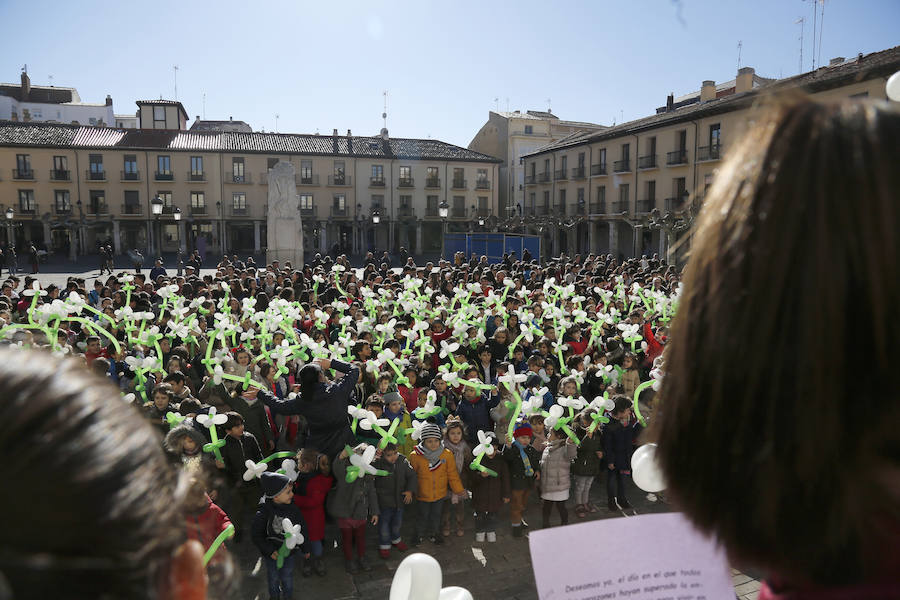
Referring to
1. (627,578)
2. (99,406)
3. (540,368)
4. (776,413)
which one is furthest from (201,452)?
(776,413)

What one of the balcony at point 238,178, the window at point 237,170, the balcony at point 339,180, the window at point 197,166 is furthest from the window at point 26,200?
the balcony at point 339,180

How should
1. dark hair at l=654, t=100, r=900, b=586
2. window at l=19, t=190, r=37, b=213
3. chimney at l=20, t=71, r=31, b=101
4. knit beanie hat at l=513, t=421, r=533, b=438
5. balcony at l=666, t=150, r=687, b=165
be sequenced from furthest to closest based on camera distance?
1. chimney at l=20, t=71, r=31, b=101
2. window at l=19, t=190, r=37, b=213
3. balcony at l=666, t=150, r=687, b=165
4. knit beanie hat at l=513, t=421, r=533, b=438
5. dark hair at l=654, t=100, r=900, b=586

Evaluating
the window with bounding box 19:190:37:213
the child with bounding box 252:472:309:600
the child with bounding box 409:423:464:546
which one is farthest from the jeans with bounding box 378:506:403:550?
the window with bounding box 19:190:37:213

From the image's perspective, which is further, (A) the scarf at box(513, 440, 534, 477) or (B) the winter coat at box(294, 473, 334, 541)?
(A) the scarf at box(513, 440, 534, 477)

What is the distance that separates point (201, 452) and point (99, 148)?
42255mm

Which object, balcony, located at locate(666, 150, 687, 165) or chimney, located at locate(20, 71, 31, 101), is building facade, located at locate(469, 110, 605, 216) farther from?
chimney, located at locate(20, 71, 31, 101)

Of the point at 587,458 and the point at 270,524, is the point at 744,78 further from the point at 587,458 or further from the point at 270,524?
the point at 270,524

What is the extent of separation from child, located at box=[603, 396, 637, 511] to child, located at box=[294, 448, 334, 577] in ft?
9.38

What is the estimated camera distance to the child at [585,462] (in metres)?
6.04

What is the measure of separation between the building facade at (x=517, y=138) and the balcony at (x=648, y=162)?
15.2 meters

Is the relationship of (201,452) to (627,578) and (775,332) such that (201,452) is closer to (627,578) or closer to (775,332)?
(627,578)

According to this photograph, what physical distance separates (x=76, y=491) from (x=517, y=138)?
52059 millimetres

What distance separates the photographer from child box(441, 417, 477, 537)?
581 cm

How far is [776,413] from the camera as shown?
574 mm
